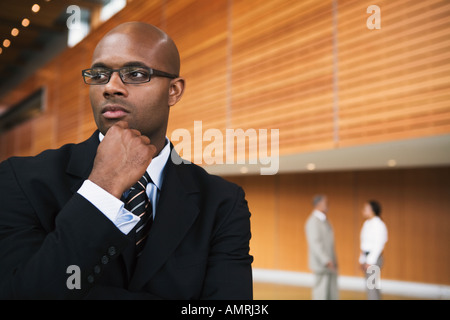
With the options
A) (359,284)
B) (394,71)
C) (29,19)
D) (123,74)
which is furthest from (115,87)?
(359,284)

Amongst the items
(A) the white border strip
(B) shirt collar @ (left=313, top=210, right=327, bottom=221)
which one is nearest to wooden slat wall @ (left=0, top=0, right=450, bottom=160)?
(B) shirt collar @ (left=313, top=210, right=327, bottom=221)

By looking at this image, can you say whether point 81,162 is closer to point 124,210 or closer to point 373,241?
point 124,210

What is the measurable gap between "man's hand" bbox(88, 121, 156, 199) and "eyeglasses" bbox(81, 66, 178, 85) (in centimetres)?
16

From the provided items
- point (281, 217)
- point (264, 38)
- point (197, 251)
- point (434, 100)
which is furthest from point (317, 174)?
point (197, 251)

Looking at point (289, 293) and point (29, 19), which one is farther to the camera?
point (289, 293)

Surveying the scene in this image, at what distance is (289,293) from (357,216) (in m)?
2.52

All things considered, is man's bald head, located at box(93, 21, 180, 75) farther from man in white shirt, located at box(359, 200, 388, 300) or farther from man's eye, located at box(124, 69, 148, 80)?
man in white shirt, located at box(359, 200, 388, 300)

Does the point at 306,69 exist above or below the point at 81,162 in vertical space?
above

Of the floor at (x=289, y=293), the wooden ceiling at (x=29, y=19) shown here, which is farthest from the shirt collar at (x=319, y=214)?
the wooden ceiling at (x=29, y=19)

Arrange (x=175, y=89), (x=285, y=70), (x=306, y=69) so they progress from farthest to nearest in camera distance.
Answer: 1. (x=285, y=70)
2. (x=306, y=69)
3. (x=175, y=89)

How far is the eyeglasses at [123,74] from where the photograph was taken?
113 centimetres

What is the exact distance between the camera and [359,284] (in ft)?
30.3

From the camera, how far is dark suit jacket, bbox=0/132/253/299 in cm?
89

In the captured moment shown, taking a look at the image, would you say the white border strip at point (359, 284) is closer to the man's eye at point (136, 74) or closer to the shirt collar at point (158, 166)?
the shirt collar at point (158, 166)
